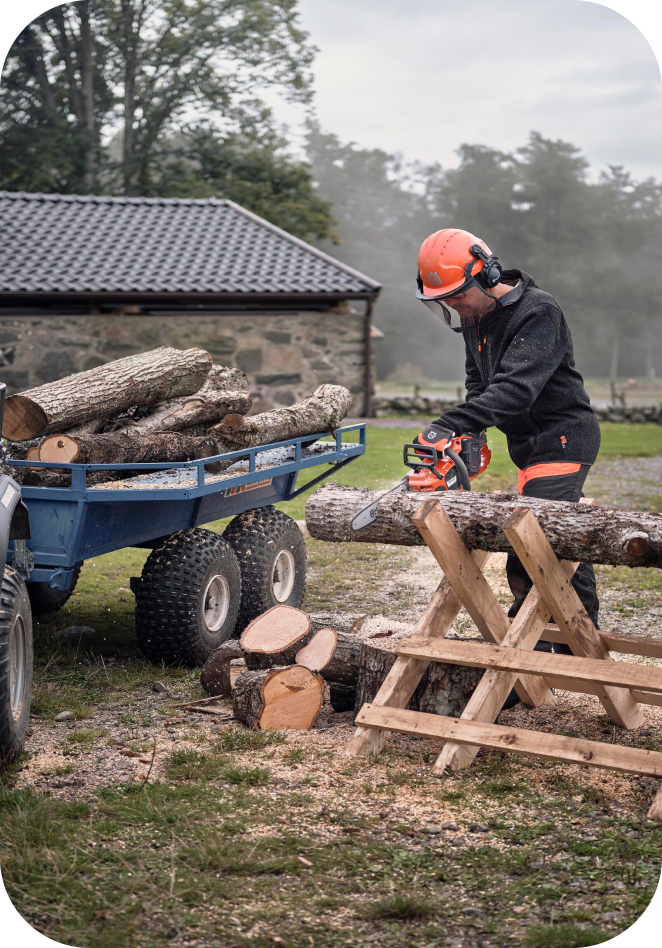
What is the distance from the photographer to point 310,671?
4.14 meters

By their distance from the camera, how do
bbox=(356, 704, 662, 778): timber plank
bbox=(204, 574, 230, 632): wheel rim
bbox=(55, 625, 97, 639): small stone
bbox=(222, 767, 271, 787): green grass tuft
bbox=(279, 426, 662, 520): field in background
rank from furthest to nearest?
bbox=(279, 426, 662, 520): field in background < bbox=(55, 625, 97, 639): small stone < bbox=(204, 574, 230, 632): wheel rim < bbox=(222, 767, 271, 787): green grass tuft < bbox=(356, 704, 662, 778): timber plank

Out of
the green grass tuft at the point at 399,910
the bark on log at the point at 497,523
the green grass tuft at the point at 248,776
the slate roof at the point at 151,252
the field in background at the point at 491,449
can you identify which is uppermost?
the slate roof at the point at 151,252

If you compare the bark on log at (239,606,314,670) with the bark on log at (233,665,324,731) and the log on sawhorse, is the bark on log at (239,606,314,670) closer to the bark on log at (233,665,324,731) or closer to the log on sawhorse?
the bark on log at (233,665,324,731)

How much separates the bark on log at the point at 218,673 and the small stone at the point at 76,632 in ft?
4.26

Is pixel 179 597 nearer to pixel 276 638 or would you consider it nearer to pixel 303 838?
pixel 276 638

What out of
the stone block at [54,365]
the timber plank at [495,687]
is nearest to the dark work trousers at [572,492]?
the timber plank at [495,687]

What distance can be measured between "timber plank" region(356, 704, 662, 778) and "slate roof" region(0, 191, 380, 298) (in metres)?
13.3

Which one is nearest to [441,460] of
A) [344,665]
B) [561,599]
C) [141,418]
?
[561,599]

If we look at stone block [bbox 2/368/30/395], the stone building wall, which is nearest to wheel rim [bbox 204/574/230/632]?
the stone building wall

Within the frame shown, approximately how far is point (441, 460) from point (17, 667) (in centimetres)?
191

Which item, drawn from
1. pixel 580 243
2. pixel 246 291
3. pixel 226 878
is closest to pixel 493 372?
pixel 226 878

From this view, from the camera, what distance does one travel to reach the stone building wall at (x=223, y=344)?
16.0 meters

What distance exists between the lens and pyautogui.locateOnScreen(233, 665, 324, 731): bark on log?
4031 mm

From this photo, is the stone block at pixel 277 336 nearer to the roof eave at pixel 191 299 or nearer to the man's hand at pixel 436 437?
the roof eave at pixel 191 299
